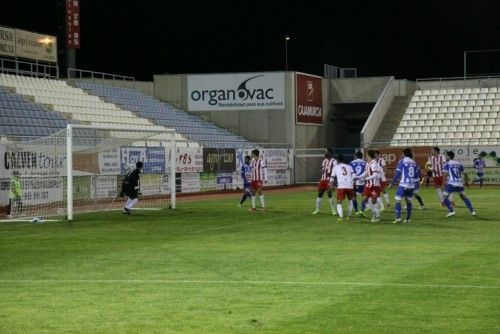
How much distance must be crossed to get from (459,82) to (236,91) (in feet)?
52.3

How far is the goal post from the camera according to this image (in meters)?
29.3

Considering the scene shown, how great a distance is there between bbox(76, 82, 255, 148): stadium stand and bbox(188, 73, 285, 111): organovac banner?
134cm

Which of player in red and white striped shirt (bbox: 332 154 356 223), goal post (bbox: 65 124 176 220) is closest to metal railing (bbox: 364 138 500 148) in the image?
goal post (bbox: 65 124 176 220)

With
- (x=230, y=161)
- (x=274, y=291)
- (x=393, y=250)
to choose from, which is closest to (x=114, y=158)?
(x=230, y=161)

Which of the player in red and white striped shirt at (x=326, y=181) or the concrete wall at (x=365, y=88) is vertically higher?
Answer: the concrete wall at (x=365, y=88)

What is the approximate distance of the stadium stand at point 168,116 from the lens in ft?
164

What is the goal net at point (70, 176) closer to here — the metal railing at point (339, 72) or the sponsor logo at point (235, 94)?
the sponsor logo at point (235, 94)

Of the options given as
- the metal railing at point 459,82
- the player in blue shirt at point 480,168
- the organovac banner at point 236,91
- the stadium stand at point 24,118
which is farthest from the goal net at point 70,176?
the metal railing at point 459,82

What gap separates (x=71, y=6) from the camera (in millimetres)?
48531

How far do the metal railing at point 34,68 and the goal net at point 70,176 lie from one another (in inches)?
570

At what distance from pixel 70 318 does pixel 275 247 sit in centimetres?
782

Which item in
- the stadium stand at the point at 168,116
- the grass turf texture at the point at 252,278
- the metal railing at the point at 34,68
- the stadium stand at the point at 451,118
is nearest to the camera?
the grass turf texture at the point at 252,278

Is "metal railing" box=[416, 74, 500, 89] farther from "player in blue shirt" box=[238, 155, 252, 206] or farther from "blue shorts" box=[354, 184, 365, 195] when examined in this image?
"blue shorts" box=[354, 184, 365, 195]

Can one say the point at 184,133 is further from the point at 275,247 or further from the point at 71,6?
the point at 275,247
